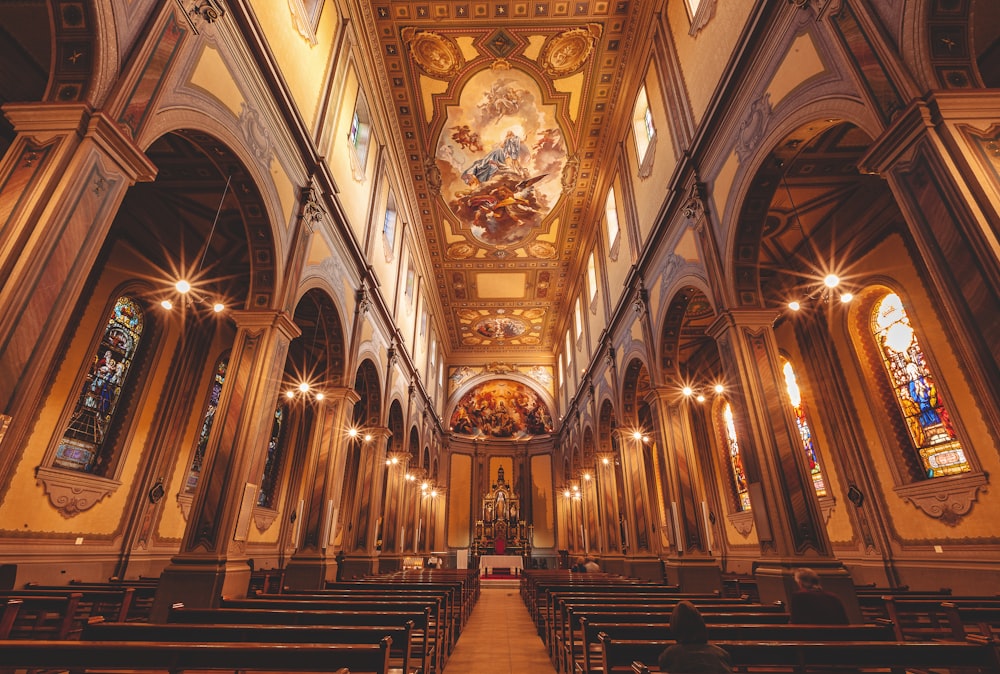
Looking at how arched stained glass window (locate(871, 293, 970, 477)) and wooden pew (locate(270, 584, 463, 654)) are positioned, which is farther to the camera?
arched stained glass window (locate(871, 293, 970, 477))

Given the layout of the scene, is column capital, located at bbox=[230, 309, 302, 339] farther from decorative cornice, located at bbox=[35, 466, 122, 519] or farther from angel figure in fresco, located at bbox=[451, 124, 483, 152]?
angel figure in fresco, located at bbox=[451, 124, 483, 152]

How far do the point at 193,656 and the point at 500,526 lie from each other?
1003 inches

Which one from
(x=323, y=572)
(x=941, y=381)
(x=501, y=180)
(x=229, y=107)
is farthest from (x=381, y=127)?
(x=941, y=381)

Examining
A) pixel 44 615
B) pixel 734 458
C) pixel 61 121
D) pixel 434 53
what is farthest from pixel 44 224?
pixel 734 458

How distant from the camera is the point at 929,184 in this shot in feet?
13.5

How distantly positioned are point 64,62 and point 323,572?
29.8 ft

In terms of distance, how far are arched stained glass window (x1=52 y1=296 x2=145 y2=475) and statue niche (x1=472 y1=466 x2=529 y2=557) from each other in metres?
19.4

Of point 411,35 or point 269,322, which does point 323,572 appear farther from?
point 411,35

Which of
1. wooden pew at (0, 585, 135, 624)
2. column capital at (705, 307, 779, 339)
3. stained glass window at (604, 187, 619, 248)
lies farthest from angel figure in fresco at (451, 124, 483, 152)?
wooden pew at (0, 585, 135, 624)

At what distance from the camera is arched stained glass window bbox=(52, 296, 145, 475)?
31.8 ft

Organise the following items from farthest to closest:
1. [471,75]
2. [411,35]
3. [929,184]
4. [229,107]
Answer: [471,75] < [411,35] < [229,107] < [929,184]

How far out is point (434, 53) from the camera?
13336 millimetres

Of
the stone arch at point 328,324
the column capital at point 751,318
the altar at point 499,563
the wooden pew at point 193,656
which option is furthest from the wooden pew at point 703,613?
the altar at point 499,563

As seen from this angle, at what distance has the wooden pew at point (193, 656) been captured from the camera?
2584 mm
